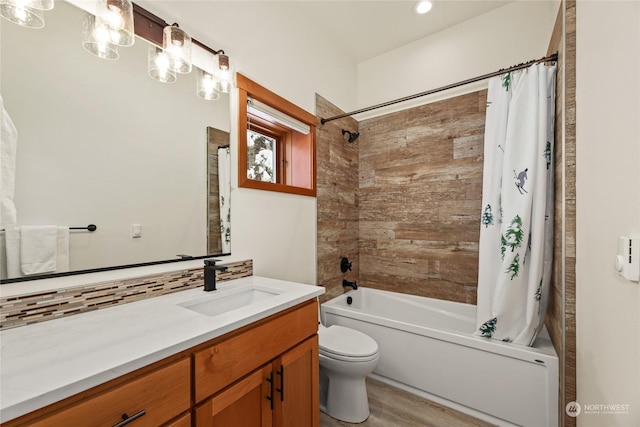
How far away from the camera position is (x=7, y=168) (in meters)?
0.89

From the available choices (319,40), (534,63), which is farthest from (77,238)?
(534,63)

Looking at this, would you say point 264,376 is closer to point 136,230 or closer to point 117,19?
point 136,230

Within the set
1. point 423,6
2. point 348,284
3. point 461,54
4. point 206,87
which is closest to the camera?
point 206,87

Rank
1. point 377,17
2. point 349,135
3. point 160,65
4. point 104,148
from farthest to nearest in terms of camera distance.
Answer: point 349,135 → point 377,17 → point 160,65 → point 104,148

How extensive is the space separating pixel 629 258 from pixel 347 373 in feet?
4.56

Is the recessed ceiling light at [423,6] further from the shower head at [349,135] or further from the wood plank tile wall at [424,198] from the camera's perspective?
the shower head at [349,135]

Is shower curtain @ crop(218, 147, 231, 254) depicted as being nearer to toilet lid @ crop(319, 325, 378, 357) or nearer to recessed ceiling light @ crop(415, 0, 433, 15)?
toilet lid @ crop(319, 325, 378, 357)

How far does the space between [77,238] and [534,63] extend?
2.66 metres

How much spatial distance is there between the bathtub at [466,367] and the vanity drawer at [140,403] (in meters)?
1.55

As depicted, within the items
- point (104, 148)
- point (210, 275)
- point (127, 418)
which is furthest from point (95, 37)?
point (127, 418)

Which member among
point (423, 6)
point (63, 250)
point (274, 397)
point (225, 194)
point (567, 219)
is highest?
point (423, 6)

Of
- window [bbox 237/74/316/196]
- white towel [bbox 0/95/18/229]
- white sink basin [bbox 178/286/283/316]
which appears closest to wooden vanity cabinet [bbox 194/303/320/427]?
white sink basin [bbox 178/286/283/316]

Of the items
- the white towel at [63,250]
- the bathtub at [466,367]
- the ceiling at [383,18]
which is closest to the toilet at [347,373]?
the bathtub at [466,367]

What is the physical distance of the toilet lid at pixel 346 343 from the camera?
5.29 ft
